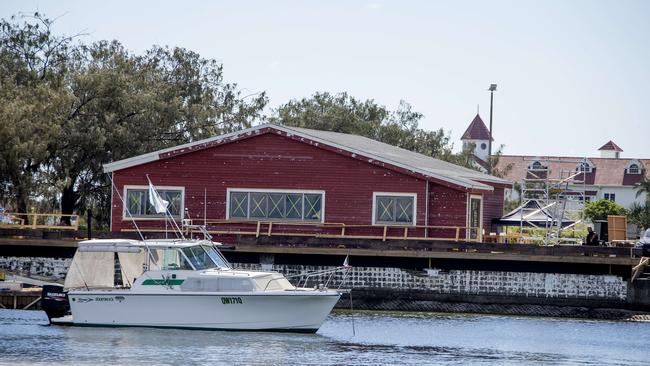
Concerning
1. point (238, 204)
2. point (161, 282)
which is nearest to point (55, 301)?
point (161, 282)

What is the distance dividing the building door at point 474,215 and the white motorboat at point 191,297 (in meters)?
14.9

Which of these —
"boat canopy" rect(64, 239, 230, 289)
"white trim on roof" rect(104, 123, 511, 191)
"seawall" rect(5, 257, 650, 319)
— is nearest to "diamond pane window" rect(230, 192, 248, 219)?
"white trim on roof" rect(104, 123, 511, 191)

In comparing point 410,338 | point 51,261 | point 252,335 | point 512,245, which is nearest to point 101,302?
point 252,335

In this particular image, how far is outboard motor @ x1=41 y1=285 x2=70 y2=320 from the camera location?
4128cm

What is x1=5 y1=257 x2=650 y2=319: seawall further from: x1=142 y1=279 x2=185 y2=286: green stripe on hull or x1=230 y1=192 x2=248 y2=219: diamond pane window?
x1=142 y1=279 x2=185 y2=286: green stripe on hull

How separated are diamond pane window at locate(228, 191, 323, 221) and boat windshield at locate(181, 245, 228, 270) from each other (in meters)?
13.9

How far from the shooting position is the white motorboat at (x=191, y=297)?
39656mm

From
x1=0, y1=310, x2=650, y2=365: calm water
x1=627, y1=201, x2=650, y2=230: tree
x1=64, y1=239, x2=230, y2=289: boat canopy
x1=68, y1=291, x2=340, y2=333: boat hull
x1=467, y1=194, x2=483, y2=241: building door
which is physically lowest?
x1=0, y1=310, x2=650, y2=365: calm water

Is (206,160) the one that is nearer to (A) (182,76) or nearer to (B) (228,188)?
(B) (228,188)

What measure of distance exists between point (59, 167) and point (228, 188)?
13.9 meters

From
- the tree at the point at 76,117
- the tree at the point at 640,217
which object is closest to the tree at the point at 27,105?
the tree at the point at 76,117

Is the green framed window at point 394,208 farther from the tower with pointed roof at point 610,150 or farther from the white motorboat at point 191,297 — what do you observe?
the tower with pointed roof at point 610,150

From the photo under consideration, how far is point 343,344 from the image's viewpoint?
3897 centimetres

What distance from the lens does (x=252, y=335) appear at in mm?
39562
